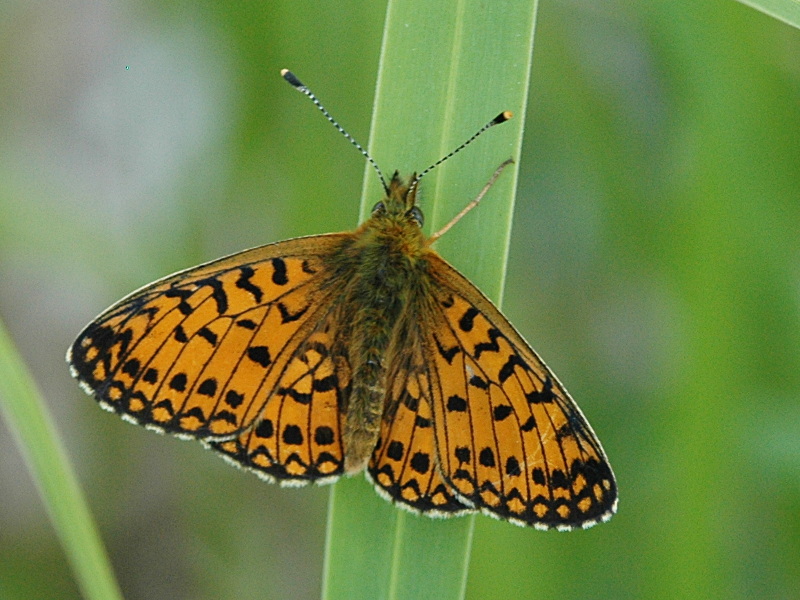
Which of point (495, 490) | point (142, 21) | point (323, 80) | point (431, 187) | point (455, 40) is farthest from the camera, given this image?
point (142, 21)

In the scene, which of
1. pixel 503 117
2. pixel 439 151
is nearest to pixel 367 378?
pixel 439 151

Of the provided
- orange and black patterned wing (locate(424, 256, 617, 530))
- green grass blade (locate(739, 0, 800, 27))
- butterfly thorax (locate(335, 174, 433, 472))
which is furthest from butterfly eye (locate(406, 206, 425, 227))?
green grass blade (locate(739, 0, 800, 27))

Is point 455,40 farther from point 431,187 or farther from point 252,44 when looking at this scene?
point 252,44

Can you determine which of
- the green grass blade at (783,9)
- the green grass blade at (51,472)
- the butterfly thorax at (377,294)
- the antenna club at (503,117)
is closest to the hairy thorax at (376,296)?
the butterfly thorax at (377,294)

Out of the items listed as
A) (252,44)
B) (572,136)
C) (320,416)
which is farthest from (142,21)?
(320,416)

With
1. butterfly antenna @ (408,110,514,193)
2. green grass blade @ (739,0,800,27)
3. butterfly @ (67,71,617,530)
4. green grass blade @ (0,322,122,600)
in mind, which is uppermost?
green grass blade @ (739,0,800,27)

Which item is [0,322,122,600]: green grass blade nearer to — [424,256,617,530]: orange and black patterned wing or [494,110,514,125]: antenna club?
[424,256,617,530]: orange and black patterned wing

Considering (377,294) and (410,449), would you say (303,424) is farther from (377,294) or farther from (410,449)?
(377,294)

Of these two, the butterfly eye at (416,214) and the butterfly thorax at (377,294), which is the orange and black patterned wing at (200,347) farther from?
the butterfly eye at (416,214)
